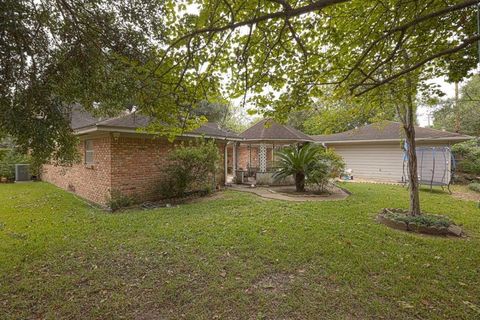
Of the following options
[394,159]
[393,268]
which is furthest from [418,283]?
[394,159]

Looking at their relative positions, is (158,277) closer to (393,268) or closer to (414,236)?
(393,268)

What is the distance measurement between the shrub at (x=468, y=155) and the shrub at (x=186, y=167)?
16.1 meters

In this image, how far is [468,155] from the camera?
47.9ft

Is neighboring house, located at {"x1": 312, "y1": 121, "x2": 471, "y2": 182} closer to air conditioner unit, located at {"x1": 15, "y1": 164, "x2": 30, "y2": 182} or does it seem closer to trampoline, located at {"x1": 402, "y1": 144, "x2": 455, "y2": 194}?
trampoline, located at {"x1": 402, "y1": 144, "x2": 455, "y2": 194}

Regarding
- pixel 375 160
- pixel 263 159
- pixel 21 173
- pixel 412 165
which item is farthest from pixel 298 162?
pixel 21 173

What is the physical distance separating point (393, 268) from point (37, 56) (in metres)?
6.42

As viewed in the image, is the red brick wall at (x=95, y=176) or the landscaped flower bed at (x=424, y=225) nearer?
the landscaped flower bed at (x=424, y=225)

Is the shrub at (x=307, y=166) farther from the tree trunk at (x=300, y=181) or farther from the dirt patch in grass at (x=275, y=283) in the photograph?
the dirt patch in grass at (x=275, y=283)

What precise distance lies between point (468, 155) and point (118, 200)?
65.7ft

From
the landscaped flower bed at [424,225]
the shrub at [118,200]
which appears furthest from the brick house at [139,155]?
the landscaped flower bed at [424,225]

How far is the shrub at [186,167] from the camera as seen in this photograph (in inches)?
331

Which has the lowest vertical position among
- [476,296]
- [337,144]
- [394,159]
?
[476,296]

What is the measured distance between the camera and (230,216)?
20.6 feet

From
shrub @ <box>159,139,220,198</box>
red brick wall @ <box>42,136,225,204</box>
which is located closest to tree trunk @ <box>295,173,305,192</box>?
shrub @ <box>159,139,220,198</box>
